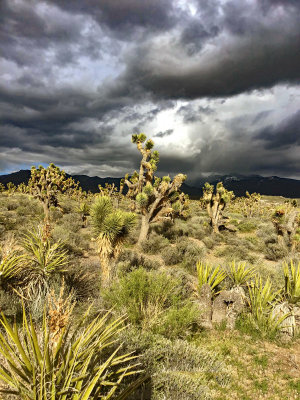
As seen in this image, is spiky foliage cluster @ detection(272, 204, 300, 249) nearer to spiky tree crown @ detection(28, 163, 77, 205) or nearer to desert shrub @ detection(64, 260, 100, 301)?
desert shrub @ detection(64, 260, 100, 301)

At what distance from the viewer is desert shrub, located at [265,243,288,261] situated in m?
16.4

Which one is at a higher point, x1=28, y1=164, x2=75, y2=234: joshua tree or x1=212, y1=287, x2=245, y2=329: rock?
x1=28, y1=164, x2=75, y2=234: joshua tree

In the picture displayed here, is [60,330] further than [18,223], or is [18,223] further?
[18,223]

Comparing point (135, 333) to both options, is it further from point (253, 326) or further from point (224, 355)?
point (253, 326)

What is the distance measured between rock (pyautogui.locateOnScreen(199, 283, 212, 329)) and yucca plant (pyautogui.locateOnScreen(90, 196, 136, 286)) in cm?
346

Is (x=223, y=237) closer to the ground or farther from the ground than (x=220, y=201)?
closer to the ground

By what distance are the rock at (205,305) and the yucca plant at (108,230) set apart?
346cm

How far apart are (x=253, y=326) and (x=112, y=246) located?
5570mm

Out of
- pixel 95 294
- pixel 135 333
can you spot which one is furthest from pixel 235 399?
pixel 95 294

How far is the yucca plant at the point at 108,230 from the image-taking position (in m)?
8.59

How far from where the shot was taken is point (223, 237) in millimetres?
21266

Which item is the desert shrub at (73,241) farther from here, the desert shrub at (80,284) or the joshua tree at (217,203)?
the joshua tree at (217,203)

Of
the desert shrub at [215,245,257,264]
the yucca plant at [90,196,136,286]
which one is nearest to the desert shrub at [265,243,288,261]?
the desert shrub at [215,245,257,264]

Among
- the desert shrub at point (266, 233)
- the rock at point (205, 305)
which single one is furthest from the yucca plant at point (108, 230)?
the desert shrub at point (266, 233)
